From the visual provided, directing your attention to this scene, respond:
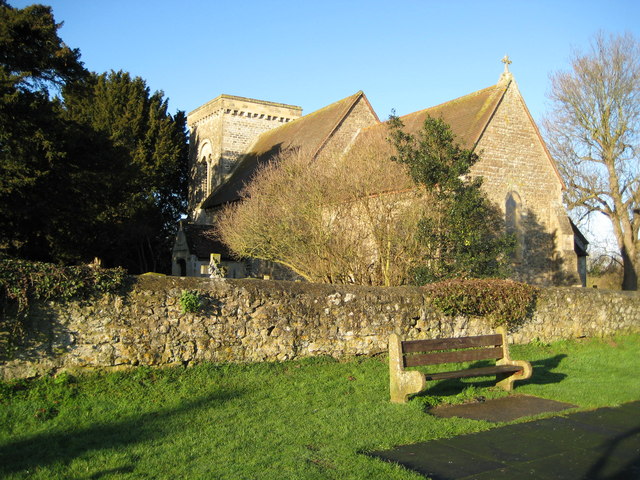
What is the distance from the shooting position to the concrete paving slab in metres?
7.69

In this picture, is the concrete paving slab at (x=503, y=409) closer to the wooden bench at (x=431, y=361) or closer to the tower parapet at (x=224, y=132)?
the wooden bench at (x=431, y=361)

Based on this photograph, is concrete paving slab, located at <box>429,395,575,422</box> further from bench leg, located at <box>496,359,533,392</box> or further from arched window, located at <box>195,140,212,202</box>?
arched window, located at <box>195,140,212,202</box>

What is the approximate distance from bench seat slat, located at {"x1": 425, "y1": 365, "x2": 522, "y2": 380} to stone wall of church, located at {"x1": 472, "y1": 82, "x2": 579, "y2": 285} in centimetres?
1279

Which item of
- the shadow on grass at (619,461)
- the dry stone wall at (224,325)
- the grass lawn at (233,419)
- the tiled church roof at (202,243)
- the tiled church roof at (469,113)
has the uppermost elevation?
the tiled church roof at (469,113)

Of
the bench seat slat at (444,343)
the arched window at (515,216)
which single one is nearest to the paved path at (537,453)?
the bench seat slat at (444,343)

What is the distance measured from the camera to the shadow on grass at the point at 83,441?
567 centimetres

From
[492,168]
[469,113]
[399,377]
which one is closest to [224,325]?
[399,377]

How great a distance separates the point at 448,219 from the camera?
15.3 metres

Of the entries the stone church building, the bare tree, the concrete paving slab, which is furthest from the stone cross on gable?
the concrete paving slab

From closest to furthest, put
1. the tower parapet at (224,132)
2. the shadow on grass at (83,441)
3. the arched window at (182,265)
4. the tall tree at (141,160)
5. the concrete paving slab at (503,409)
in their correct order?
the shadow on grass at (83,441)
the concrete paving slab at (503,409)
the arched window at (182,265)
the tall tree at (141,160)
the tower parapet at (224,132)

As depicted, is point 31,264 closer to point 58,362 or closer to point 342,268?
point 58,362

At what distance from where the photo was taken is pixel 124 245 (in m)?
34.4

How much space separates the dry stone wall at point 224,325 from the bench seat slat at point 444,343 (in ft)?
8.22

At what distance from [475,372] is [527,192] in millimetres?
15203
